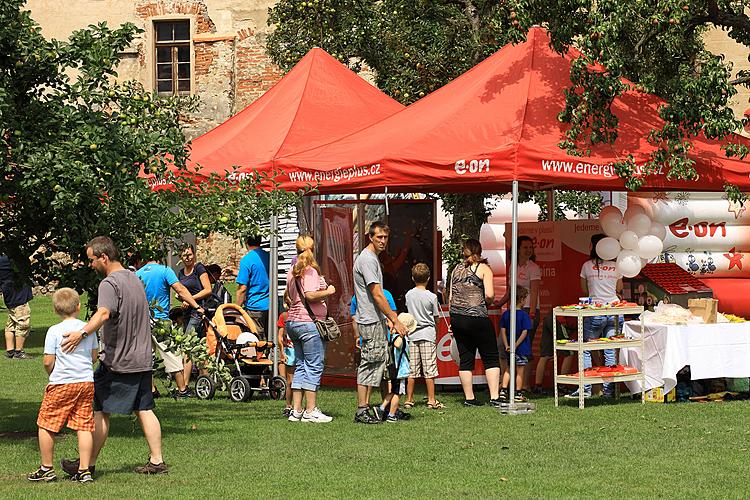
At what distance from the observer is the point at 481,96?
14.0 meters

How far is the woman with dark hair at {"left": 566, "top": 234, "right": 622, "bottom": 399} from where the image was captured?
44.4 ft

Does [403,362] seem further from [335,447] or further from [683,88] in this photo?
[683,88]

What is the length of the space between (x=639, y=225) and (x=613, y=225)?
0.93 feet

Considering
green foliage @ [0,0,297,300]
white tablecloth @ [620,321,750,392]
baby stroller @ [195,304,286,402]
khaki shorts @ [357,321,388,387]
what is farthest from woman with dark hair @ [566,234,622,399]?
green foliage @ [0,0,297,300]

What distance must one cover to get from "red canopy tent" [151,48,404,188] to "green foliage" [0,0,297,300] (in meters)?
3.99

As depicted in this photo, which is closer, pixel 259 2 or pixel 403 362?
pixel 403 362

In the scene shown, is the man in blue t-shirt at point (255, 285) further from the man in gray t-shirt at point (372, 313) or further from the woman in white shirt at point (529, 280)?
the man in gray t-shirt at point (372, 313)

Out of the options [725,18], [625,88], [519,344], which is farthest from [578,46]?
[519,344]

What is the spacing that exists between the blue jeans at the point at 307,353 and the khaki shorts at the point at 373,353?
15.6 inches

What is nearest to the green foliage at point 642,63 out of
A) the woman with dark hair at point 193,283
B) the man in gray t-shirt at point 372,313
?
the man in gray t-shirt at point 372,313

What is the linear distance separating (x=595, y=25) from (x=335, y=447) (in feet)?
17.6

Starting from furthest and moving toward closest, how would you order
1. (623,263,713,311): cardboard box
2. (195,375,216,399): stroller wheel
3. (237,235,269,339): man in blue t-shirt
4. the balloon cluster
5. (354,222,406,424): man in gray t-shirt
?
1. (237,235,269,339): man in blue t-shirt
2. (623,263,713,311): cardboard box
3. (195,375,216,399): stroller wheel
4. the balloon cluster
5. (354,222,406,424): man in gray t-shirt

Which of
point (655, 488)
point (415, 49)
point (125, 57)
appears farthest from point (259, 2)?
point (655, 488)

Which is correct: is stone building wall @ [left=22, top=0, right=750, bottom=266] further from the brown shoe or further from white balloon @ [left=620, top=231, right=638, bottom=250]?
the brown shoe
